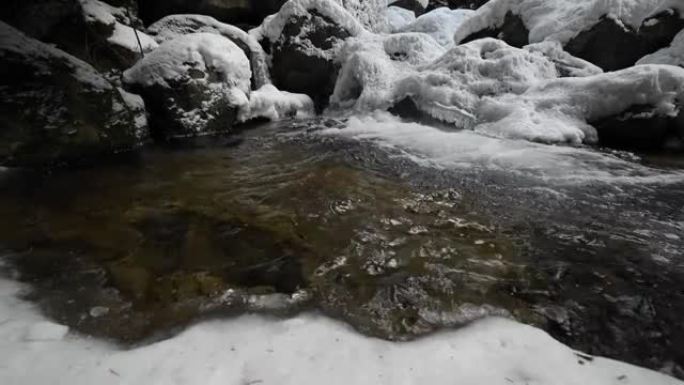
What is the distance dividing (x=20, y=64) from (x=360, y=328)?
16.8ft

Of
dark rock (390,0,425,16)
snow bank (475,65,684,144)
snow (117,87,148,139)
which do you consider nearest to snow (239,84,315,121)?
snow (117,87,148,139)

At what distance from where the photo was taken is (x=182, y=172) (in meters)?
4.51

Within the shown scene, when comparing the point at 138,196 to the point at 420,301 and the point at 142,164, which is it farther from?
the point at 420,301

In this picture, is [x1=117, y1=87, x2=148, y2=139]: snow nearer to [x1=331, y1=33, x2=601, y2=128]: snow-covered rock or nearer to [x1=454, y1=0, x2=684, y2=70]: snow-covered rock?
[x1=331, y1=33, x2=601, y2=128]: snow-covered rock

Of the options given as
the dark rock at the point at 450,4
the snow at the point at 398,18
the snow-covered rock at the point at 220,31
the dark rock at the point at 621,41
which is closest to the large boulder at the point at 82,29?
the snow-covered rock at the point at 220,31

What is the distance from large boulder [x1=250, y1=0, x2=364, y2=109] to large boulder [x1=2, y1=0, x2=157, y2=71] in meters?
3.07

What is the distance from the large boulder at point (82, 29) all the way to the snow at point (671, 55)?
944 centimetres

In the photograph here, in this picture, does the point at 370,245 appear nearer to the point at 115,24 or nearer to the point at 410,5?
the point at 115,24

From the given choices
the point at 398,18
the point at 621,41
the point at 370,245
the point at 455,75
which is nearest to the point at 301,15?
the point at 455,75

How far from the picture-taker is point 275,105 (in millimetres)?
8258

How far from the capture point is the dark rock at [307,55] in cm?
930

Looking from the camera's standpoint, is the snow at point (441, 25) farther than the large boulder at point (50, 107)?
Yes

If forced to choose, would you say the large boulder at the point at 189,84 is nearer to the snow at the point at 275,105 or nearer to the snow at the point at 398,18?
the snow at the point at 275,105

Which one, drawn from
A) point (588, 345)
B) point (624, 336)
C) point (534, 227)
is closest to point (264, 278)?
point (588, 345)
